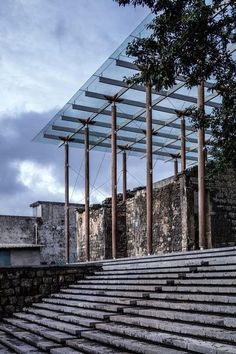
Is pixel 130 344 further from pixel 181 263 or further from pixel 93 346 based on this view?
pixel 181 263

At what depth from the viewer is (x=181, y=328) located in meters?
5.00

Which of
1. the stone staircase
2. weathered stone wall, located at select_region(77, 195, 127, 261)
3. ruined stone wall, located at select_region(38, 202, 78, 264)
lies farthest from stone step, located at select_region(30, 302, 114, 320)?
ruined stone wall, located at select_region(38, 202, 78, 264)

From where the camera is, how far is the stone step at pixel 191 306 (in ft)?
17.0

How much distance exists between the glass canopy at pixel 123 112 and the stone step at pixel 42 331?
779 centimetres

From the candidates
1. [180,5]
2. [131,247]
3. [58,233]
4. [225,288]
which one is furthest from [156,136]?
[225,288]

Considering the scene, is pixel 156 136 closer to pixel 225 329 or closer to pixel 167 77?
pixel 167 77

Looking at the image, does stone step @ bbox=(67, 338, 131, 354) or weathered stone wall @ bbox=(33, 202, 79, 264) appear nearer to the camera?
stone step @ bbox=(67, 338, 131, 354)

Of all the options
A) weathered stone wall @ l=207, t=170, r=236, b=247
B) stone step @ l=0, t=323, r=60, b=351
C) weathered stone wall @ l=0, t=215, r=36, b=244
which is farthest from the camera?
weathered stone wall @ l=0, t=215, r=36, b=244

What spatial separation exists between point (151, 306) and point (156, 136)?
16216 millimetres

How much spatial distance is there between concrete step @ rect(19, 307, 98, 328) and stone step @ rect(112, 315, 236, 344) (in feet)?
1.77

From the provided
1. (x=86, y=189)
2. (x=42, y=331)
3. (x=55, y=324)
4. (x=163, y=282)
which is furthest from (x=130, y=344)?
(x=86, y=189)

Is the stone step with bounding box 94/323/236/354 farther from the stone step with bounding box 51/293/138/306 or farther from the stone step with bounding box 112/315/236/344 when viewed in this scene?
the stone step with bounding box 51/293/138/306

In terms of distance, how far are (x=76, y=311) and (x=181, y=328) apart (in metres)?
3.26

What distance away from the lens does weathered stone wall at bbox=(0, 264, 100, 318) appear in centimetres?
1009
